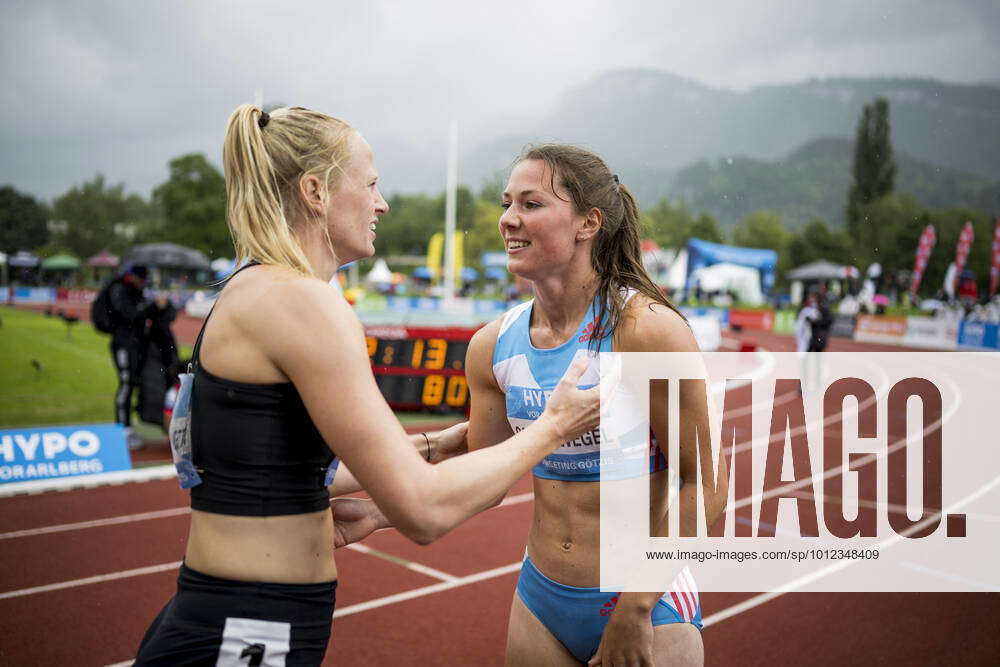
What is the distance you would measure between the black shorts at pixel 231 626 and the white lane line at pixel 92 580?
4678mm

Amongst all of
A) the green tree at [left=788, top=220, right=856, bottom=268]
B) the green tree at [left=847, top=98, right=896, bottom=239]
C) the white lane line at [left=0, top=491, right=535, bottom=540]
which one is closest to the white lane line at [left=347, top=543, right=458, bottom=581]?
the white lane line at [left=0, top=491, right=535, bottom=540]

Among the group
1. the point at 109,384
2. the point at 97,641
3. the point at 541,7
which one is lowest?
the point at 97,641

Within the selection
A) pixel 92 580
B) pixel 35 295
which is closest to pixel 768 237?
pixel 35 295

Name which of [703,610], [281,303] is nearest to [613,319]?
[281,303]

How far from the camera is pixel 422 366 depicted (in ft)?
37.2

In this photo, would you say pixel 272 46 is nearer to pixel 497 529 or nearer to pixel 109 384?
pixel 109 384

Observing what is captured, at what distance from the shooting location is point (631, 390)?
87.6 inches

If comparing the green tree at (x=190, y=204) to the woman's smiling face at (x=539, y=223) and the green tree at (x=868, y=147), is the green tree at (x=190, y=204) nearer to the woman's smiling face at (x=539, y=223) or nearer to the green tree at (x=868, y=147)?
the green tree at (x=868, y=147)

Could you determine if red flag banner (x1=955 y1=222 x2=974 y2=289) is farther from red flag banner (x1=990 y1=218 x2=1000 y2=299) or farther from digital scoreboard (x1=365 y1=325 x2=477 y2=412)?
digital scoreboard (x1=365 y1=325 x2=477 y2=412)

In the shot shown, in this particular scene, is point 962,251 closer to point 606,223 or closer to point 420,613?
point 420,613

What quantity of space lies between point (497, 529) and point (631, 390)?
4927mm

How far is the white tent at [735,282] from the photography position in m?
37.2

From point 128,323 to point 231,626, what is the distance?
8.41 meters

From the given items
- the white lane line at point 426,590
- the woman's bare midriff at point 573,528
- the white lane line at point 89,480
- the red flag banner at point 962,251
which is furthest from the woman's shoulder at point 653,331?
the red flag banner at point 962,251
